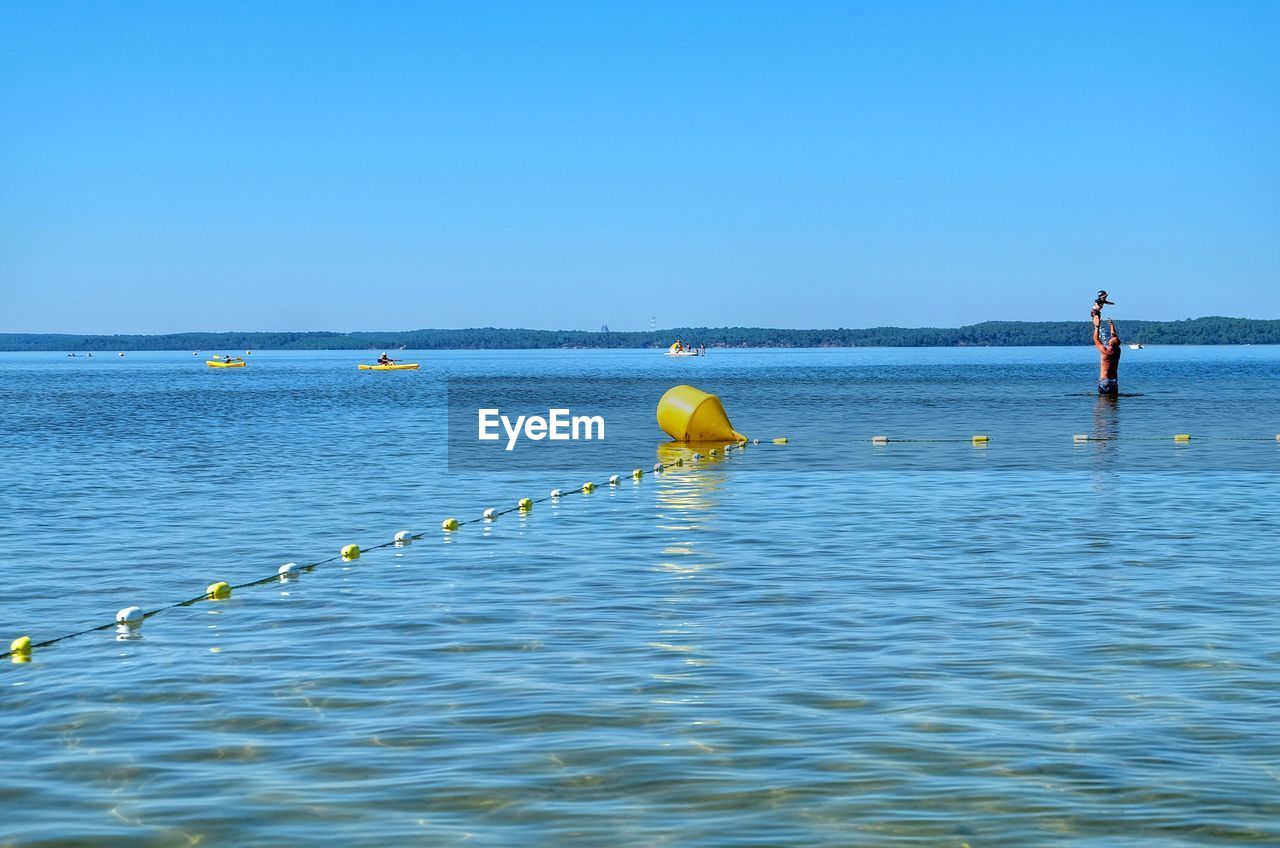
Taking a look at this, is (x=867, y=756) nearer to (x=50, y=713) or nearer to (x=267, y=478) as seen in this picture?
(x=50, y=713)

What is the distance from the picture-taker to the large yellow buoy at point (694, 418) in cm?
A: 4044

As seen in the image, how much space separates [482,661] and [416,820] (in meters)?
4.10

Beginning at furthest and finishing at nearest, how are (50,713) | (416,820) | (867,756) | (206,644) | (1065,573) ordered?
1. (1065,573)
2. (206,644)
3. (50,713)
4. (867,756)
5. (416,820)

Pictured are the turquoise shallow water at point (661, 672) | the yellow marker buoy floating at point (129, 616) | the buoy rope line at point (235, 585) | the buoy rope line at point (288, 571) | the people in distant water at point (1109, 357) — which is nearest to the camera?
the turquoise shallow water at point (661, 672)

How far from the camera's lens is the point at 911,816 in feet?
26.5

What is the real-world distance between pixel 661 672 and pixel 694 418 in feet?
94.8

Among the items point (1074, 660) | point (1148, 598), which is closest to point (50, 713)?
point (1074, 660)

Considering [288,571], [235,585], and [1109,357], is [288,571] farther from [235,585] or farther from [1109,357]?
[1109,357]

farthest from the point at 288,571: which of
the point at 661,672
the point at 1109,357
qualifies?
the point at 1109,357

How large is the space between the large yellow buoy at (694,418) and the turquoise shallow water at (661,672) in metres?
13.2

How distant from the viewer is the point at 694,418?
4044 cm

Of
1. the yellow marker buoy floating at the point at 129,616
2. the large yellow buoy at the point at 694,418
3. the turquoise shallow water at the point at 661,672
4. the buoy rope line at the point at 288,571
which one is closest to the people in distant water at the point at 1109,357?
the large yellow buoy at the point at 694,418

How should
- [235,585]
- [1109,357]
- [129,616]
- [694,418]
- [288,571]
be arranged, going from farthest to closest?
[1109,357] → [694,418] → [288,571] → [235,585] → [129,616]

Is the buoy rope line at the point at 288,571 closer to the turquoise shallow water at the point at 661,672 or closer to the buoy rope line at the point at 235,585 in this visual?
the buoy rope line at the point at 235,585
